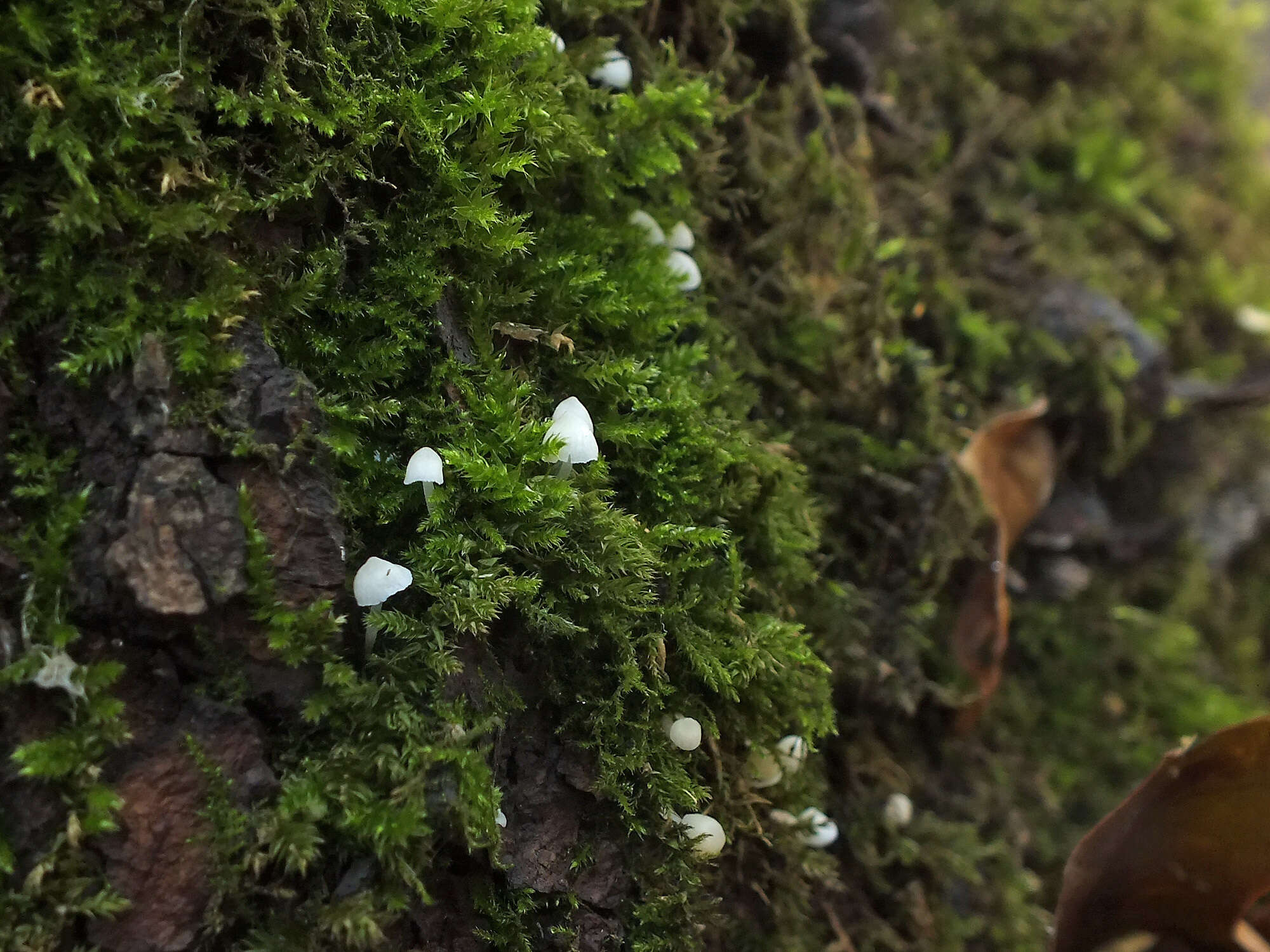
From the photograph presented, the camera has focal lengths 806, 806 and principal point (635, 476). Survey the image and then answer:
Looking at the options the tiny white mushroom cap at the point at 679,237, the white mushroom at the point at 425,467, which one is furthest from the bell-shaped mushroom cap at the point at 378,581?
the tiny white mushroom cap at the point at 679,237

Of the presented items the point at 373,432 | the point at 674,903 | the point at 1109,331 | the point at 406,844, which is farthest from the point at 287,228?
the point at 1109,331

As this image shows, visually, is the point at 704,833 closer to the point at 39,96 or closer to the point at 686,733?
the point at 686,733

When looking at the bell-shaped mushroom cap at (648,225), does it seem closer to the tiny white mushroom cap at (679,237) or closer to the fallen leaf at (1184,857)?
the tiny white mushroom cap at (679,237)

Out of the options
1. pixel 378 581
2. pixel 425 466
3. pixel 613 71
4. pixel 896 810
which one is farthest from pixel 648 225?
pixel 896 810

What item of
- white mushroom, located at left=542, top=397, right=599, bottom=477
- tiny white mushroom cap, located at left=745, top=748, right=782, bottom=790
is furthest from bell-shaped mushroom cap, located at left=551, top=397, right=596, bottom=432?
tiny white mushroom cap, located at left=745, top=748, right=782, bottom=790

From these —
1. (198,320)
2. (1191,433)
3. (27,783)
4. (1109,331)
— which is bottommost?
(1191,433)

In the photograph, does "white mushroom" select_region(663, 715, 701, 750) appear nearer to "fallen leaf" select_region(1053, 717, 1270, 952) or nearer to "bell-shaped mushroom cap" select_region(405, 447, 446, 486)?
"bell-shaped mushroom cap" select_region(405, 447, 446, 486)

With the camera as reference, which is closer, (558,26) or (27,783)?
(27,783)

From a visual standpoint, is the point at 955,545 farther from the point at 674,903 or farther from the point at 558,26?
the point at 558,26
